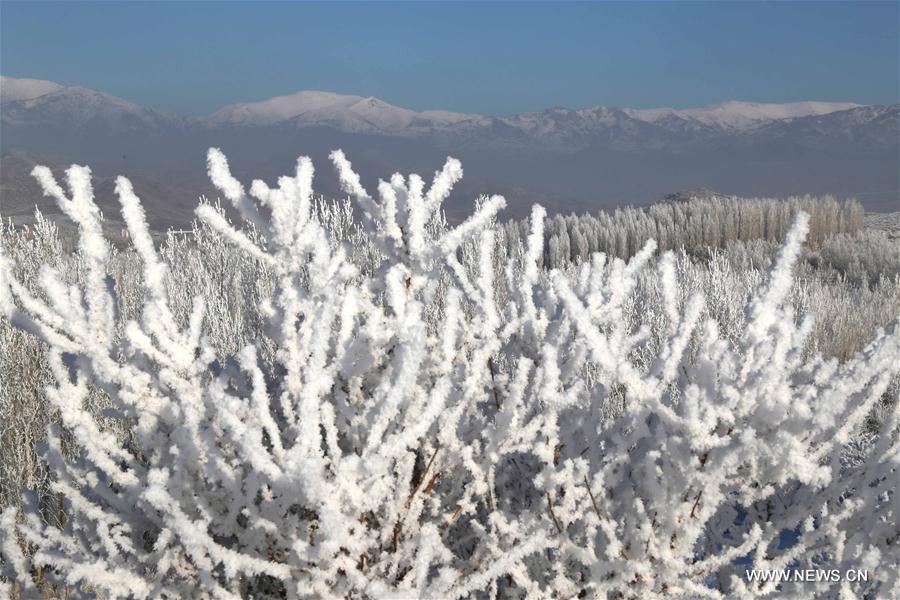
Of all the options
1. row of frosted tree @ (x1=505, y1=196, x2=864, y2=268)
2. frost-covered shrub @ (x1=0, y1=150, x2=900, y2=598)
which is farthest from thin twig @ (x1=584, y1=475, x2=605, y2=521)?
row of frosted tree @ (x1=505, y1=196, x2=864, y2=268)

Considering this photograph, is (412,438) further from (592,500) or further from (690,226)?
(690,226)

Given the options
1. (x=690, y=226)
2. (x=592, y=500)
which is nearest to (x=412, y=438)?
(x=592, y=500)

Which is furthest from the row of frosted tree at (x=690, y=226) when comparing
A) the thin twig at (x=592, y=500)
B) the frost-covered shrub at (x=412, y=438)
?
the thin twig at (x=592, y=500)

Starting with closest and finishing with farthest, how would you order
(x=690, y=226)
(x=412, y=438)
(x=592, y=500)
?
(x=412, y=438)
(x=592, y=500)
(x=690, y=226)

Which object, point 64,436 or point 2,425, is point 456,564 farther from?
point 2,425

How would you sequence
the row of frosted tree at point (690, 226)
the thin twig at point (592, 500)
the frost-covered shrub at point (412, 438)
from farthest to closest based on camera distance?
the row of frosted tree at point (690, 226)
the thin twig at point (592, 500)
the frost-covered shrub at point (412, 438)

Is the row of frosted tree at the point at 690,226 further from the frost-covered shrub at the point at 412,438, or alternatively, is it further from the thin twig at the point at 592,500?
the thin twig at the point at 592,500

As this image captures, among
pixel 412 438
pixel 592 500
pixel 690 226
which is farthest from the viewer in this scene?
pixel 690 226

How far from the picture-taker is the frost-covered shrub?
131 cm

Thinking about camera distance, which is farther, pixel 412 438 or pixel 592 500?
pixel 592 500

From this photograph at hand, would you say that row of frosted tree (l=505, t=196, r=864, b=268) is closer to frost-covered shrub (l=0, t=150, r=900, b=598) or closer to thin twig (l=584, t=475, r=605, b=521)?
frost-covered shrub (l=0, t=150, r=900, b=598)

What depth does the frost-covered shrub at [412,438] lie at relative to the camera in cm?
131

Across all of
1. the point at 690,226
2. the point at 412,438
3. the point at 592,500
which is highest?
the point at 690,226

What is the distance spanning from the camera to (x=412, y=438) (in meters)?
1.29
